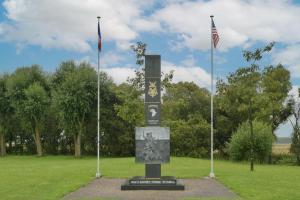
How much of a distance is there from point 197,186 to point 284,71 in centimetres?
4117

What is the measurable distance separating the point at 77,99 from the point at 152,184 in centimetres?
3386

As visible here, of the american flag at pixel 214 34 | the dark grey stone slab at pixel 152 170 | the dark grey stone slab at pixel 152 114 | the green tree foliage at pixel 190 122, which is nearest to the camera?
the dark grey stone slab at pixel 152 170

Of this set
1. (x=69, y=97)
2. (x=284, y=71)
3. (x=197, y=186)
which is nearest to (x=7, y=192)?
(x=197, y=186)

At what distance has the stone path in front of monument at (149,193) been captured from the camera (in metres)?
18.5

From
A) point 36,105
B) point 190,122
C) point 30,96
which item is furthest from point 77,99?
point 190,122

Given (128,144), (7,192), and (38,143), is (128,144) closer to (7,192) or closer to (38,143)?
(38,143)

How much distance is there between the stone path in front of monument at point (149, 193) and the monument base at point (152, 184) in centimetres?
39

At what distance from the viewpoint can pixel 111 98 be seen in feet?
191

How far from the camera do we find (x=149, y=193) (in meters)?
19.8

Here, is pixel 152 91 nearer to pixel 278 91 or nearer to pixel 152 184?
pixel 152 184

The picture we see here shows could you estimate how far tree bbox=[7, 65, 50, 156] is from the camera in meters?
58.2

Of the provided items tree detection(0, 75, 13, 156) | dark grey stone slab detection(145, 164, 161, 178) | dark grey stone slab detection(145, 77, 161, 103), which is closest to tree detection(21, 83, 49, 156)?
tree detection(0, 75, 13, 156)

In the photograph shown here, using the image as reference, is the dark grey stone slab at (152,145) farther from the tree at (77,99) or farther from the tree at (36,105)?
the tree at (36,105)

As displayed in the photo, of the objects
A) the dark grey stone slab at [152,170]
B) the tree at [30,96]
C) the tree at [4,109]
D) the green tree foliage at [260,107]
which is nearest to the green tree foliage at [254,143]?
the green tree foliage at [260,107]
